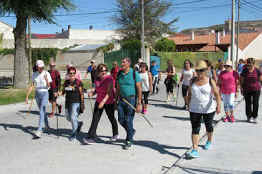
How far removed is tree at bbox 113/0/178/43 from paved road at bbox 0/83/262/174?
34338 mm

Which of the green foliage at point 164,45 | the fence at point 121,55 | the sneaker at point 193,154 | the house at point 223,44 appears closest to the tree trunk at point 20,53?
the sneaker at point 193,154

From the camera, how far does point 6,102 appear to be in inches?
492

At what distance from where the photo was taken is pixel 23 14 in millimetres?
15297

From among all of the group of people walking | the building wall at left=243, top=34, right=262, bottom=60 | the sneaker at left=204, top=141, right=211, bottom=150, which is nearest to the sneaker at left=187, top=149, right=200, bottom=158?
the group of people walking

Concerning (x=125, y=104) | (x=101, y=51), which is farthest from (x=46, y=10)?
(x=101, y=51)

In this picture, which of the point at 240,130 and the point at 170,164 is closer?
the point at 170,164

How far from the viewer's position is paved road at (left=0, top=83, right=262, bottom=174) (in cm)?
482

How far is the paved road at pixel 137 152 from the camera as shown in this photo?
15.8 feet

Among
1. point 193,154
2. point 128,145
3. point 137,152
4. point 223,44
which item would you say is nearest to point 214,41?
point 223,44

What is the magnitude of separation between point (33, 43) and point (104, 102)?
146 ft

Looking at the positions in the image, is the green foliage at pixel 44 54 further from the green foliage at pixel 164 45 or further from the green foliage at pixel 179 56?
the green foliage at pixel 164 45

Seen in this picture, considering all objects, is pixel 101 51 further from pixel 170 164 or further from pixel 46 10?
pixel 170 164

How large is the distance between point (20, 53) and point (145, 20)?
27539 mm

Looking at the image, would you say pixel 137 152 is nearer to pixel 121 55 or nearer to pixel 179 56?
pixel 121 55
